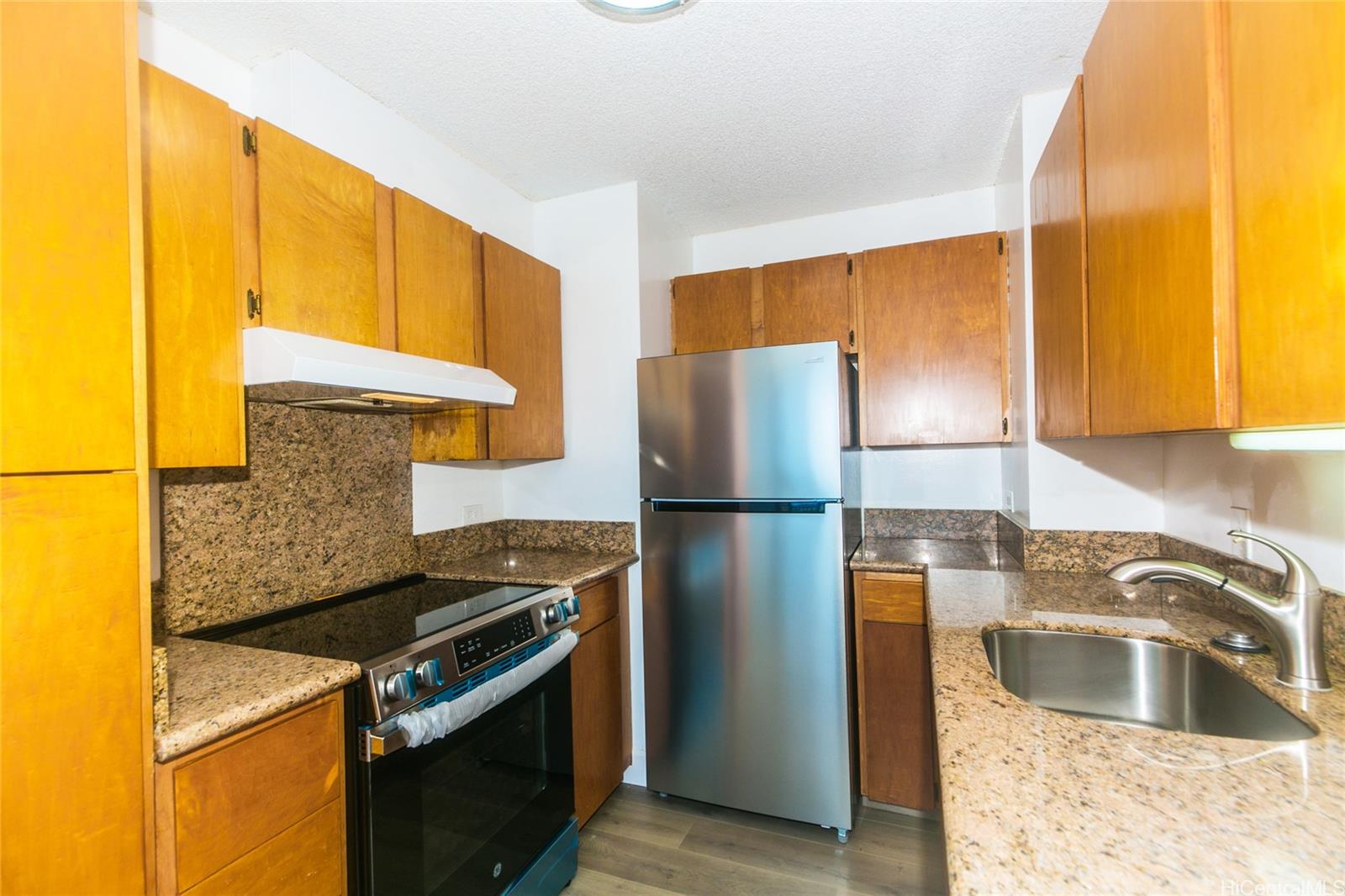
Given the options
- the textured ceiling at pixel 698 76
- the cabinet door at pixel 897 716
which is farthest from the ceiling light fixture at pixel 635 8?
the cabinet door at pixel 897 716

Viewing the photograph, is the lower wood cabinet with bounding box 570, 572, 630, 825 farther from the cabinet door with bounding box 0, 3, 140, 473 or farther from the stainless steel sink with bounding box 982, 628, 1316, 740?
the cabinet door with bounding box 0, 3, 140, 473

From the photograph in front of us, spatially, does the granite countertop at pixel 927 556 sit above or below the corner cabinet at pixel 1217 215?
below

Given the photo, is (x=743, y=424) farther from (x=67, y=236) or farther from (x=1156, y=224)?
(x=67, y=236)

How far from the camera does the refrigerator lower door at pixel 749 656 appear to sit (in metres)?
2.09

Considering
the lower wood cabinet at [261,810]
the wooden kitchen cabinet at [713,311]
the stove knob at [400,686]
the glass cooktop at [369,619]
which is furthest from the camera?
the wooden kitchen cabinet at [713,311]

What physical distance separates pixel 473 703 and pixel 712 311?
2019mm

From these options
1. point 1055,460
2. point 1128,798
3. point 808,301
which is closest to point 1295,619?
point 1128,798

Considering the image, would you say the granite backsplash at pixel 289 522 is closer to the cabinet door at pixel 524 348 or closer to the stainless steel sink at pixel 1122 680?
the cabinet door at pixel 524 348

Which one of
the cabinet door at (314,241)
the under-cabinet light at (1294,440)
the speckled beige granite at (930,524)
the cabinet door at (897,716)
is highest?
→ the cabinet door at (314,241)

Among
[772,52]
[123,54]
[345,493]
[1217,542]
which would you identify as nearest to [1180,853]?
[1217,542]

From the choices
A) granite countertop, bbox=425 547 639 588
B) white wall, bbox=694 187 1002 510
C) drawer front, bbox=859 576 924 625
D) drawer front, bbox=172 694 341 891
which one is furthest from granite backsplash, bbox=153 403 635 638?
white wall, bbox=694 187 1002 510

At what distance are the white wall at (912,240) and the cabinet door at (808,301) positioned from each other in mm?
357

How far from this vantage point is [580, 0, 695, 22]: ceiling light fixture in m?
1.41

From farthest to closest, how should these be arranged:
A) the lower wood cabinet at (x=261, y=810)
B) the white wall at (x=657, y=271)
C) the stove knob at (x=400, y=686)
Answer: the white wall at (x=657, y=271) < the stove knob at (x=400, y=686) < the lower wood cabinet at (x=261, y=810)
